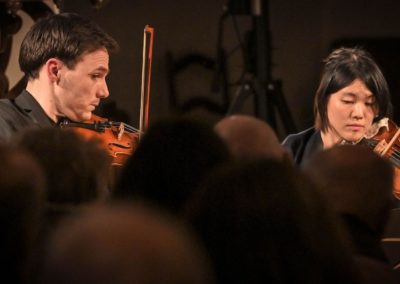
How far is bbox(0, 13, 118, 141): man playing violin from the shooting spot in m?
2.50

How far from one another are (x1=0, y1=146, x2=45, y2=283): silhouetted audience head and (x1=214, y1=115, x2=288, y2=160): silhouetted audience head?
0.46 m

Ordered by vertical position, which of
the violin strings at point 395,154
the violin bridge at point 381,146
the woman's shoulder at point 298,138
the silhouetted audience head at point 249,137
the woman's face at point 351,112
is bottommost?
the violin strings at point 395,154

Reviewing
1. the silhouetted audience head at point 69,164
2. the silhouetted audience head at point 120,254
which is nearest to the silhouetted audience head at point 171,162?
the silhouetted audience head at point 69,164

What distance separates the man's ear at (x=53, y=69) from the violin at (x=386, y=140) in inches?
37.4

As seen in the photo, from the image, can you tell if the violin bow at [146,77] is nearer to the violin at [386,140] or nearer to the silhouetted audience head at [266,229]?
the violin at [386,140]

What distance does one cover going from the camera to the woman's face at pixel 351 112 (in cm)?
278

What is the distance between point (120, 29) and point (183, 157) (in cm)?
281

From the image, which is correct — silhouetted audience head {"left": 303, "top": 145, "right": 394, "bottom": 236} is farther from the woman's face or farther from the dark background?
the dark background

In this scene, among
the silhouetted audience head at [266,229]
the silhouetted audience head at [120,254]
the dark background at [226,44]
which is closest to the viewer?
the silhouetted audience head at [120,254]

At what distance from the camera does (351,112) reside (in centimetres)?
280

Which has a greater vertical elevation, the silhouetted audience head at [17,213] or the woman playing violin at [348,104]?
the silhouetted audience head at [17,213]

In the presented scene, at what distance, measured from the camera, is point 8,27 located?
12.8 feet

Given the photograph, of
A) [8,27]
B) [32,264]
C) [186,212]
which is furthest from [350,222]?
[8,27]

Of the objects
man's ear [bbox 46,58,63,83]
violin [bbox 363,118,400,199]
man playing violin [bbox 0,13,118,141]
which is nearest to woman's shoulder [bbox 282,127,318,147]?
violin [bbox 363,118,400,199]
